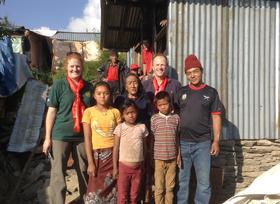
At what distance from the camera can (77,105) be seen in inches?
170

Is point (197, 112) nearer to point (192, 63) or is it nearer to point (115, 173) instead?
point (192, 63)

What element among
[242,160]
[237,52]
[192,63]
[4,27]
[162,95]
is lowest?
[242,160]

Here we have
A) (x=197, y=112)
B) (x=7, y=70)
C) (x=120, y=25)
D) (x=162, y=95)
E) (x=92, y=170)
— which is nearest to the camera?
(x=92, y=170)

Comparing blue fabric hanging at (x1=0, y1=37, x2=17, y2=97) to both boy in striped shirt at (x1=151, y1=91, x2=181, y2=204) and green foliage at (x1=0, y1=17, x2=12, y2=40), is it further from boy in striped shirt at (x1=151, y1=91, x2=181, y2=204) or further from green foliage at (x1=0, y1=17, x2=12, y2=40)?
boy in striped shirt at (x1=151, y1=91, x2=181, y2=204)

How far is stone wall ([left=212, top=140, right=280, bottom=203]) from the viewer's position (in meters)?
5.62

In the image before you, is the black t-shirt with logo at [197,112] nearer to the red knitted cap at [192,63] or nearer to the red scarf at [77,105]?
the red knitted cap at [192,63]

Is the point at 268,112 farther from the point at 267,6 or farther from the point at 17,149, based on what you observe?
the point at 17,149

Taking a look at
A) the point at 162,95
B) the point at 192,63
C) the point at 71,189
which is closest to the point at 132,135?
the point at 162,95

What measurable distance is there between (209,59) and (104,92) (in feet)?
6.26

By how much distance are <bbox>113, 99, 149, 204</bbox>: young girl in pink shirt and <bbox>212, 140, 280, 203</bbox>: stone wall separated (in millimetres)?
1653

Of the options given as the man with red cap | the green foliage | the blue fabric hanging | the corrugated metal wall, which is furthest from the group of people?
the blue fabric hanging

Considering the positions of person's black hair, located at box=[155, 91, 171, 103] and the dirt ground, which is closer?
person's black hair, located at box=[155, 91, 171, 103]

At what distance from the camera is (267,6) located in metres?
5.76

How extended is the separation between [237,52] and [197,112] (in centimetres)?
155
